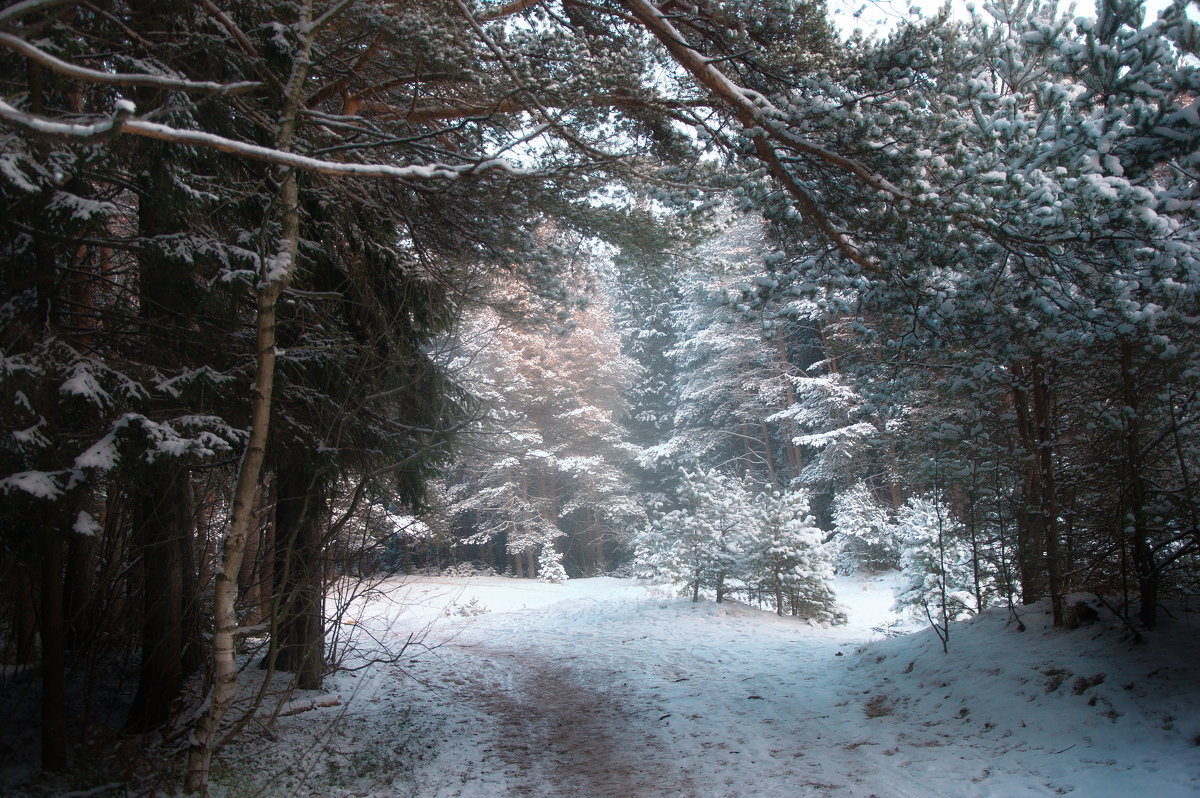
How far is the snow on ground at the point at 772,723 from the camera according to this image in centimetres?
443

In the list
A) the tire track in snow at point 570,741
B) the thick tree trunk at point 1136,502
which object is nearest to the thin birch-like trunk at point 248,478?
the tire track in snow at point 570,741

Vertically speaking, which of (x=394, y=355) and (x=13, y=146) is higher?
(x=13, y=146)

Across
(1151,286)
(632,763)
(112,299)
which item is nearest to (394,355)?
(112,299)

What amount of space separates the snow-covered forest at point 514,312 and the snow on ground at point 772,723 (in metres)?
0.06

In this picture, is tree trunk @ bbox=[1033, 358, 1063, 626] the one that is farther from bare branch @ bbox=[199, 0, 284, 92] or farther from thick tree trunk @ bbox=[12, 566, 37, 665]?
thick tree trunk @ bbox=[12, 566, 37, 665]

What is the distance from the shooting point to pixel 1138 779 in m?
3.80

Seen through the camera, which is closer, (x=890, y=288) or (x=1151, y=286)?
(x=1151, y=286)

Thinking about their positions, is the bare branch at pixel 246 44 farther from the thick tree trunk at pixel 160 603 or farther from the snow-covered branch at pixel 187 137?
the thick tree trunk at pixel 160 603

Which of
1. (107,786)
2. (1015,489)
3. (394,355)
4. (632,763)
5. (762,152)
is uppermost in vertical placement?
(762,152)

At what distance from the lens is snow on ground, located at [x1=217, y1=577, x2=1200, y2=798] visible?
443cm

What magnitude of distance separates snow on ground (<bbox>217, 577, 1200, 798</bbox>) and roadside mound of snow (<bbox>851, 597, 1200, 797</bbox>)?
2cm

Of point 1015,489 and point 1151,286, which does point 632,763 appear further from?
point 1151,286

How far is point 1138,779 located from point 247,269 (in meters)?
6.18

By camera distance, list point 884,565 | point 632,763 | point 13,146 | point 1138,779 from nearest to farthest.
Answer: point 13,146, point 1138,779, point 632,763, point 884,565
